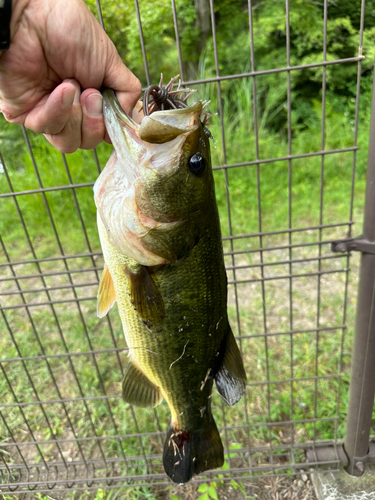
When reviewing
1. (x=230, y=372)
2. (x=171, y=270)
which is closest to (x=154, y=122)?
(x=171, y=270)

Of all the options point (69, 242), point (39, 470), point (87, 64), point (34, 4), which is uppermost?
point (34, 4)

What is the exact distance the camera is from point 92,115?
3.64ft

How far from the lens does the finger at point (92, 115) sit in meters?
1.09

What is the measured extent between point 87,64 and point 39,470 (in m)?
2.28

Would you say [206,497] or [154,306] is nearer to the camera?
[154,306]

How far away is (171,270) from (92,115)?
1.71 ft

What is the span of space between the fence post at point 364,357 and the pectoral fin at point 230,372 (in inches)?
27.1

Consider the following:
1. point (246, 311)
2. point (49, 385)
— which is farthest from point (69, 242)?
point (246, 311)

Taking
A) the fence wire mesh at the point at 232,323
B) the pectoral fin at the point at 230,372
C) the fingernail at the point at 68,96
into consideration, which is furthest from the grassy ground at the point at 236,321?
the fingernail at the point at 68,96

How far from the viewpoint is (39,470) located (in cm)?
229

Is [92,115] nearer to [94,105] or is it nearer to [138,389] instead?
[94,105]

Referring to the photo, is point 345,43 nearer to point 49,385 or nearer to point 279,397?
point 279,397

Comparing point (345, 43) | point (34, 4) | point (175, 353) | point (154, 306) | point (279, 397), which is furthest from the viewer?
point (345, 43)

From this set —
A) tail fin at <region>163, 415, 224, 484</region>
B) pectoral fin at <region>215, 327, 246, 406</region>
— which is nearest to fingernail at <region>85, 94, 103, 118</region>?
pectoral fin at <region>215, 327, 246, 406</region>
